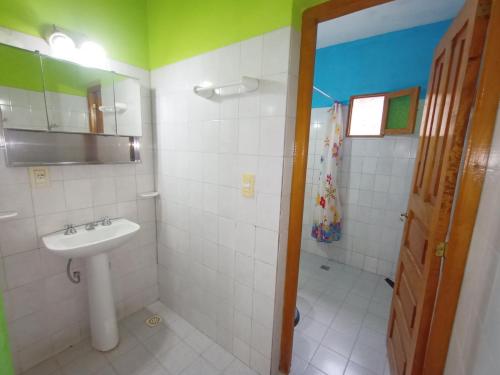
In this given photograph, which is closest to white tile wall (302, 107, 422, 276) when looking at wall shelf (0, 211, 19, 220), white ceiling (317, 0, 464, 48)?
white ceiling (317, 0, 464, 48)

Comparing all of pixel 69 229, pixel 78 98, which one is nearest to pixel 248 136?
pixel 78 98

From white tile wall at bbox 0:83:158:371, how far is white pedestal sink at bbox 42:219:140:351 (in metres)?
0.13

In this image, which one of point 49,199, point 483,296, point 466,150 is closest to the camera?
point 483,296

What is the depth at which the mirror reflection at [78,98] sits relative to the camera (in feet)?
4.55

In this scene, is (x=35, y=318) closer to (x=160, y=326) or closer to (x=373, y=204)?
(x=160, y=326)

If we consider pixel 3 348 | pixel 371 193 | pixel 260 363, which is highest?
pixel 371 193

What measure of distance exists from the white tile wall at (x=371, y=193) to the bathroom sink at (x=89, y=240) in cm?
239

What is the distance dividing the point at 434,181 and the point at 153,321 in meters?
2.33

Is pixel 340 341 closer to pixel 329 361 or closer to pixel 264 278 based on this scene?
pixel 329 361

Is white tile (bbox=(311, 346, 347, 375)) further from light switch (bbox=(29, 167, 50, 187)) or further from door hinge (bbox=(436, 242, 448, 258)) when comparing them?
light switch (bbox=(29, 167, 50, 187))

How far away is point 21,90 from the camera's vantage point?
4.21ft

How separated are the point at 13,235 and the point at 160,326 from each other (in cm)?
126

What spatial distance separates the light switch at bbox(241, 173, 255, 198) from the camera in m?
1.36

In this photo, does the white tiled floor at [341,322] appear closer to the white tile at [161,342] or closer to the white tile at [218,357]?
the white tile at [218,357]
